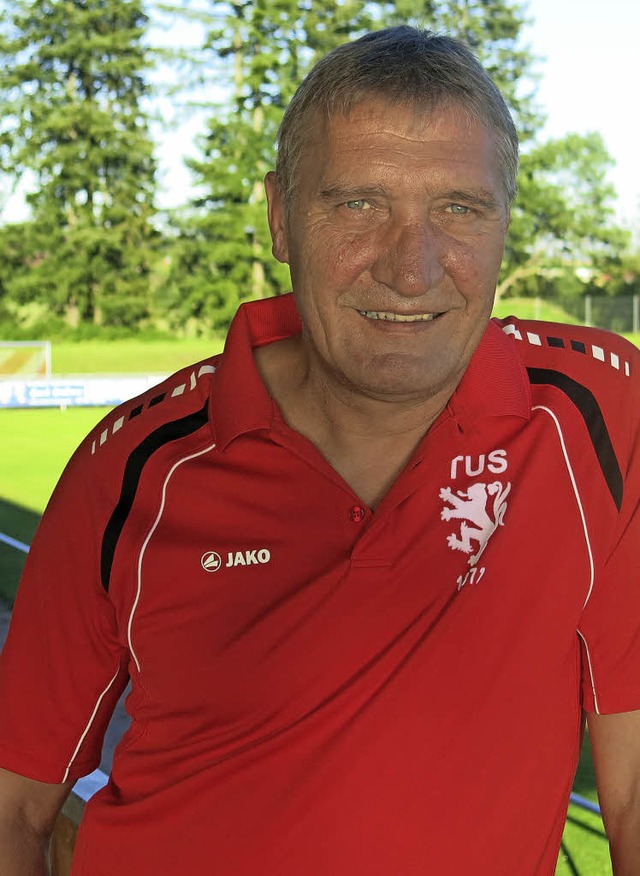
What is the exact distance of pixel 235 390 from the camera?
1.88m

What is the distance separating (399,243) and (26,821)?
1.06 meters

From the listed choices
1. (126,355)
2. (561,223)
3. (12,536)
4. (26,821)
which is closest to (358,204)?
(26,821)

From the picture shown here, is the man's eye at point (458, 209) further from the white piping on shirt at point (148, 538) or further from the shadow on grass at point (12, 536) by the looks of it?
the shadow on grass at point (12, 536)

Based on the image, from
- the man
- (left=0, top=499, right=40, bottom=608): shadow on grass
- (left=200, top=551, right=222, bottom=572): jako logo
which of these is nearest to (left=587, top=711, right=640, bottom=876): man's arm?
the man

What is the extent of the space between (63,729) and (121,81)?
41.1m

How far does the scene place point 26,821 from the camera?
73.5 inches

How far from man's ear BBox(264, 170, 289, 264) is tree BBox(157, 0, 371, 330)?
3513 cm

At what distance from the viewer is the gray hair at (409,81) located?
1637 millimetres

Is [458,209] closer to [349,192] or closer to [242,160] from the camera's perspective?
[349,192]

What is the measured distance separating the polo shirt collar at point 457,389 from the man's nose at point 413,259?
19 cm

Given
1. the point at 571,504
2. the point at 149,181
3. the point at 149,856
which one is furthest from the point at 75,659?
the point at 149,181

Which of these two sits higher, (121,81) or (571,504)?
(121,81)

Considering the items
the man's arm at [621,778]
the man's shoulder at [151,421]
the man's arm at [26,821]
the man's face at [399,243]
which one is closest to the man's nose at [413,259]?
the man's face at [399,243]

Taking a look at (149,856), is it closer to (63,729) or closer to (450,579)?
(63,729)
